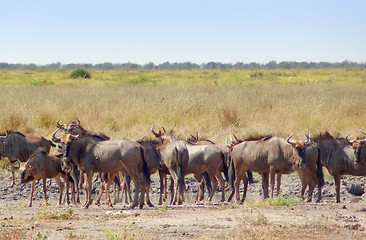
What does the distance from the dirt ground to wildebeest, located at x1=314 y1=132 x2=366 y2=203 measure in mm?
2185

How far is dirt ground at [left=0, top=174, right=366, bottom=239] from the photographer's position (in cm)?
827

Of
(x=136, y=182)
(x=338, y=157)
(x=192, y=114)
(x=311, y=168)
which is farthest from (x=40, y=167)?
(x=192, y=114)

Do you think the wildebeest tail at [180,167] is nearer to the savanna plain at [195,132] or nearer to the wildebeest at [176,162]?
the wildebeest at [176,162]

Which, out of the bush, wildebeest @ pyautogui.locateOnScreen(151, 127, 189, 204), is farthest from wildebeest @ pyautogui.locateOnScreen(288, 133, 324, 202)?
the bush

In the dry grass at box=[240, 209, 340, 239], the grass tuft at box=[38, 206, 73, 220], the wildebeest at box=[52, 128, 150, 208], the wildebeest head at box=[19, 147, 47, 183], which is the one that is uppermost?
the wildebeest at box=[52, 128, 150, 208]

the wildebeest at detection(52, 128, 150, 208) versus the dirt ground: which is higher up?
the wildebeest at detection(52, 128, 150, 208)

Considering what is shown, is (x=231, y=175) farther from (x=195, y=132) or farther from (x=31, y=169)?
(x=195, y=132)

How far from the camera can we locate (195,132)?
19766mm

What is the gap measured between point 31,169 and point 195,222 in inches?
175

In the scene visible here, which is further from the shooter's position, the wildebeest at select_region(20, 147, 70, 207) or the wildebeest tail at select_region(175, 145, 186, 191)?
the wildebeest tail at select_region(175, 145, 186, 191)

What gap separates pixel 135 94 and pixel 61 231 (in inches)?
725

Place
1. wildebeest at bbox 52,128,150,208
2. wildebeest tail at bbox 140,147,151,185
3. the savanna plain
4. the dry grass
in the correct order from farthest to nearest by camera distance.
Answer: wildebeest tail at bbox 140,147,151,185 → wildebeest at bbox 52,128,150,208 → the savanna plain → the dry grass

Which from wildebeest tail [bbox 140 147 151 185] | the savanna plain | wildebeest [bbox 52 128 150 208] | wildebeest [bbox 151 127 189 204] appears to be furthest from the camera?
wildebeest [bbox 151 127 189 204]

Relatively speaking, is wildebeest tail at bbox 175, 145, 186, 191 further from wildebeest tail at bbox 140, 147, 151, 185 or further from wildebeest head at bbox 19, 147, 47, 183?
wildebeest head at bbox 19, 147, 47, 183
